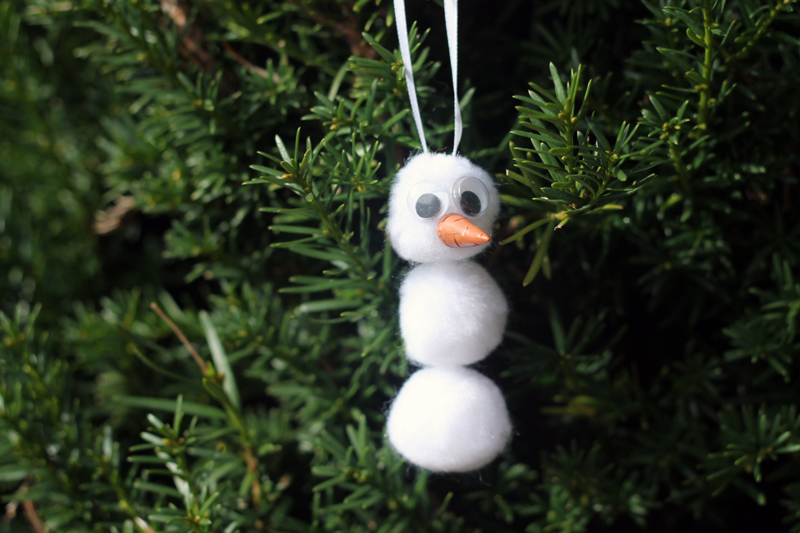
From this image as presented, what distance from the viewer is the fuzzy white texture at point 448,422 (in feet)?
1.28

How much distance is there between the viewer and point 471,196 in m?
0.38

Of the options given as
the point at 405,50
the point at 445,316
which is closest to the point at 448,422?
the point at 445,316

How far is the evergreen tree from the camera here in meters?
0.42

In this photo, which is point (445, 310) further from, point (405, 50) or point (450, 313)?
point (405, 50)

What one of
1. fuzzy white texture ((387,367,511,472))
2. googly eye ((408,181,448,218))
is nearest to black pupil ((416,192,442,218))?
googly eye ((408,181,448,218))

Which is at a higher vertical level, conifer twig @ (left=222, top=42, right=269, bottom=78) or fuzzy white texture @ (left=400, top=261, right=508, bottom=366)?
conifer twig @ (left=222, top=42, right=269, bottom=78)

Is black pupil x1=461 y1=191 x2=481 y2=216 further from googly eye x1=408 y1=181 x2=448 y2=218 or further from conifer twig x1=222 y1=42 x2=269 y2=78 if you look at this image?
conifer twig x1=222 y1=42 x2=269 y2=78

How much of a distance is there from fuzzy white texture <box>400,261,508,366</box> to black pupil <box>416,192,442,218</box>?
6 centimetres

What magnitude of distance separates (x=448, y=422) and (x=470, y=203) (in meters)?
0.16

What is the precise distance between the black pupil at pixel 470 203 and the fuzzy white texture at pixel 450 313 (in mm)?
53

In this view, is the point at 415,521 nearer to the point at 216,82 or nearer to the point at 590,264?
the point at 590,264

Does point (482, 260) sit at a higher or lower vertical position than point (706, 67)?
lower

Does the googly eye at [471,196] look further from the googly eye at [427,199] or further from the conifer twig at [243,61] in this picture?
the conifer twig at [243,61]

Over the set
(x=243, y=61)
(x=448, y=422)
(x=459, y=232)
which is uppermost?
(x=243, y=61)
